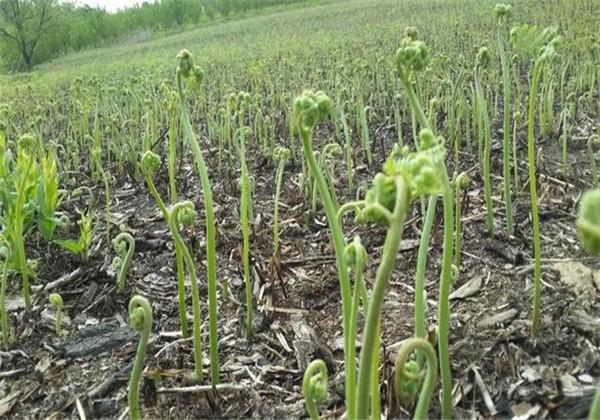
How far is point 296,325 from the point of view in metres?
2.31

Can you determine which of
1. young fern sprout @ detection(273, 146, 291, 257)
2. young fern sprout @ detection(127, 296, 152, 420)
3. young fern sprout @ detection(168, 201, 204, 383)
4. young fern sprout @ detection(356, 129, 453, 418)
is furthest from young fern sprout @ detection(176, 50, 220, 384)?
young fern sprout @ detection(356, 129, 453, 418)

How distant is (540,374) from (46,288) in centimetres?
206

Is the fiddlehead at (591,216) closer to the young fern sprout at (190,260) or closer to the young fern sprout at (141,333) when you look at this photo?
the young fern sprout at (141,333)

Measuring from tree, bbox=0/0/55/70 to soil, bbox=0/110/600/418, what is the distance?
115ft

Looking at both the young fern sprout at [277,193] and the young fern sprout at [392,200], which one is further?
the young fern sprout at [277,193]

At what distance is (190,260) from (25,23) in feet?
127

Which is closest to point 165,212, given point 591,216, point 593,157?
point 591,216

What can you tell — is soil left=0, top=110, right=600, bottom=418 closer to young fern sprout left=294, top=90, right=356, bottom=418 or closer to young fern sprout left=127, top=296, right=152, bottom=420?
young fern sprout left=127, top=296, right=152, bottom=420

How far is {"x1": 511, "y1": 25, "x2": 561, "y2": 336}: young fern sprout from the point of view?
1.90 m

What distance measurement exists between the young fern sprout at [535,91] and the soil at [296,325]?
137 millimetres

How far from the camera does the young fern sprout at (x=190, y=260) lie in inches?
71.1

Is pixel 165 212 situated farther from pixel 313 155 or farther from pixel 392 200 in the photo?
pixel 392 200

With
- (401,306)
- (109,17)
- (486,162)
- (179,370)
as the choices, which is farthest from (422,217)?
(109,17)

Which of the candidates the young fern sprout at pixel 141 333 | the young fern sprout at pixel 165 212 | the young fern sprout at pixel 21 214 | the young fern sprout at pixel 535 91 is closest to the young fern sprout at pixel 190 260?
the young fern sprout at pixel 165 212
